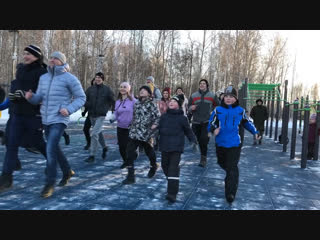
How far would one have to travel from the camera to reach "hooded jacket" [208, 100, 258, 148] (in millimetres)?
4152

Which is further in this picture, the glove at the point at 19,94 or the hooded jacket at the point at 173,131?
the hooded jacket at the point at 173,131

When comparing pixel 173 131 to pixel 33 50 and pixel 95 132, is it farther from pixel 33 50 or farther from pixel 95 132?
pixel 95 132

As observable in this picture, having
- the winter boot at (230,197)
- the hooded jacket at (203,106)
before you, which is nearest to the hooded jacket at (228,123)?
the winter boot at (230,197)

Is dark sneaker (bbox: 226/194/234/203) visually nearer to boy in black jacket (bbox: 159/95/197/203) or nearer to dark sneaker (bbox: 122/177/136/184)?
boy in black jacket (bbox: 159/95/197/203)

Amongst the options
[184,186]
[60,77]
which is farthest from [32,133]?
[184,186]

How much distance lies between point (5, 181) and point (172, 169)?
2.17 m

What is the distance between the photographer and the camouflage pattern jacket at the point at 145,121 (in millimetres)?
4766

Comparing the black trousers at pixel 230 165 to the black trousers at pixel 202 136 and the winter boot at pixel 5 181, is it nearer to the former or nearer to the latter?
the black trousers at pixel 202 136

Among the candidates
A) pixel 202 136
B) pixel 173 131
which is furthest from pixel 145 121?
pixel 202 136

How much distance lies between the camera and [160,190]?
4.35 metres

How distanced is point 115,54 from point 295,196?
114 feet

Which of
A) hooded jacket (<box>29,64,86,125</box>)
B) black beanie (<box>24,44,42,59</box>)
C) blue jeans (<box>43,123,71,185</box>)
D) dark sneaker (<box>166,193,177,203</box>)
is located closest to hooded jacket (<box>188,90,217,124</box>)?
dark sneaker (<box>166,193,177,203</box>)

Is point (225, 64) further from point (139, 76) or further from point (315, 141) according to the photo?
point (315, 141)

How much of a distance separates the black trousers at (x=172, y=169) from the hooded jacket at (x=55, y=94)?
136 cm
